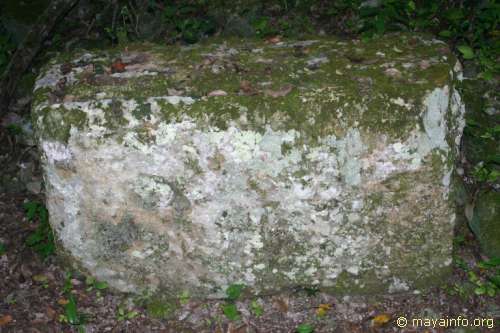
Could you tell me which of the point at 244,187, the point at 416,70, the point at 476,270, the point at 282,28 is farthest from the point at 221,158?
the point at 282,28

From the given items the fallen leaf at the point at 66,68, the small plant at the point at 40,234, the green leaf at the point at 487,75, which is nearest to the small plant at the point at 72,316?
the small plant at the point at 40,234

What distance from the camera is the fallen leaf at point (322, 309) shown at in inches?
128

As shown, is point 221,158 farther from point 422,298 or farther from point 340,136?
point 422,298

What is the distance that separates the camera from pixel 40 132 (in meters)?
2.95

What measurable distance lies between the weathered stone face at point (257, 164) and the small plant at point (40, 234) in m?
0.41

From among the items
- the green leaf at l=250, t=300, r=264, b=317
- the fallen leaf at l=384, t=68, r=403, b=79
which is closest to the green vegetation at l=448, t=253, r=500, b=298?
the green leaf at l=250, t=300, r=264, b=317

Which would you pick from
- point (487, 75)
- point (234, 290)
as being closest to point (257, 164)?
point (234, 290)

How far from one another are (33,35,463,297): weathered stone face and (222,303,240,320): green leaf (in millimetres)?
132

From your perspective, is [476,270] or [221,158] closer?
[221,158]

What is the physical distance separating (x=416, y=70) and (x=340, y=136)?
636 millimetres

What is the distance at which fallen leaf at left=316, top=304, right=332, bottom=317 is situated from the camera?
3.25 metres

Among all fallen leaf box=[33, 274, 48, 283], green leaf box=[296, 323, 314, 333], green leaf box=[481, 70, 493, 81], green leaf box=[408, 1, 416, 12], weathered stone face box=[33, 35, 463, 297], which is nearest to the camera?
weathered stone face box=[33, 35, 463, 297]

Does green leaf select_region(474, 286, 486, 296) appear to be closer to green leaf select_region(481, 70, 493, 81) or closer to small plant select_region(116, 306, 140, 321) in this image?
green leaf select_region(481, 70, 493, 81)

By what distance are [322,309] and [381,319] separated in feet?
1.21
